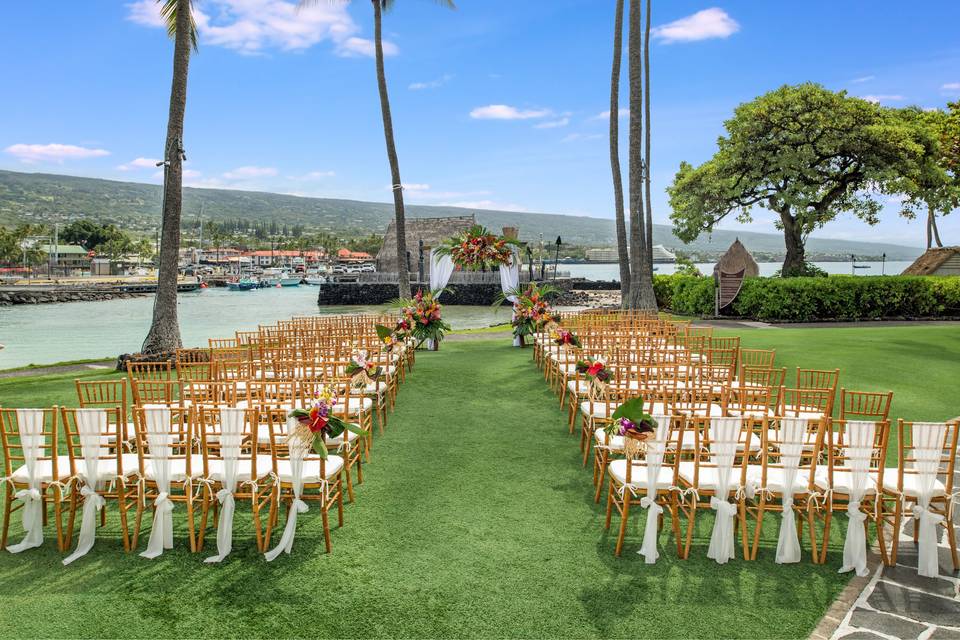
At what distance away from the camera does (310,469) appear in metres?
4.71

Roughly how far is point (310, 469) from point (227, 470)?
1.89 feet

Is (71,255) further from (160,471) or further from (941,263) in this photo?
(160,471)

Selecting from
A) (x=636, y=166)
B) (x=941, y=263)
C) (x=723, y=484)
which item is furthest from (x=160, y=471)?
(x=941, y=263)

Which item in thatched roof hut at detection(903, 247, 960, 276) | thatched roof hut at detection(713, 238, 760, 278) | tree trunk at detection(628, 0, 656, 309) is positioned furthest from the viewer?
thatched roof hut at detection(903, 247, 960, 276)

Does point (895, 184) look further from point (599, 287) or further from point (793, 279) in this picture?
point (599, 287)

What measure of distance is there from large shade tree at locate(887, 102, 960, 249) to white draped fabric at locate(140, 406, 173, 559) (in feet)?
93.5

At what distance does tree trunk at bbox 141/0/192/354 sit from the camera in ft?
43.1

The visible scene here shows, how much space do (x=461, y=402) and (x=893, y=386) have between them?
23.0 feet

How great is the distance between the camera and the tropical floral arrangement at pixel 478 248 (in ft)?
45.9

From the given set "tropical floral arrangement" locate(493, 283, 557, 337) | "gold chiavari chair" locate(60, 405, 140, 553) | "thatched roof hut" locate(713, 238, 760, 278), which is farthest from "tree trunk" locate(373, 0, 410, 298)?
"gold chiavari chair" locate(60, 405, 140, 553)

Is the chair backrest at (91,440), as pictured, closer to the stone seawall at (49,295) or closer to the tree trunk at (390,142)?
the tree trunk at (390,142)

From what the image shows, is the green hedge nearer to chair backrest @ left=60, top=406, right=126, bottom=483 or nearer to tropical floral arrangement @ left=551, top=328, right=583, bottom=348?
tropical floral arrangement @ left=551, top=328, right=583, bottom=348

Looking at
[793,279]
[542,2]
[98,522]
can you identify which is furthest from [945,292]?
[98,522]

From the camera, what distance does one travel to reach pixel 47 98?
101 m
